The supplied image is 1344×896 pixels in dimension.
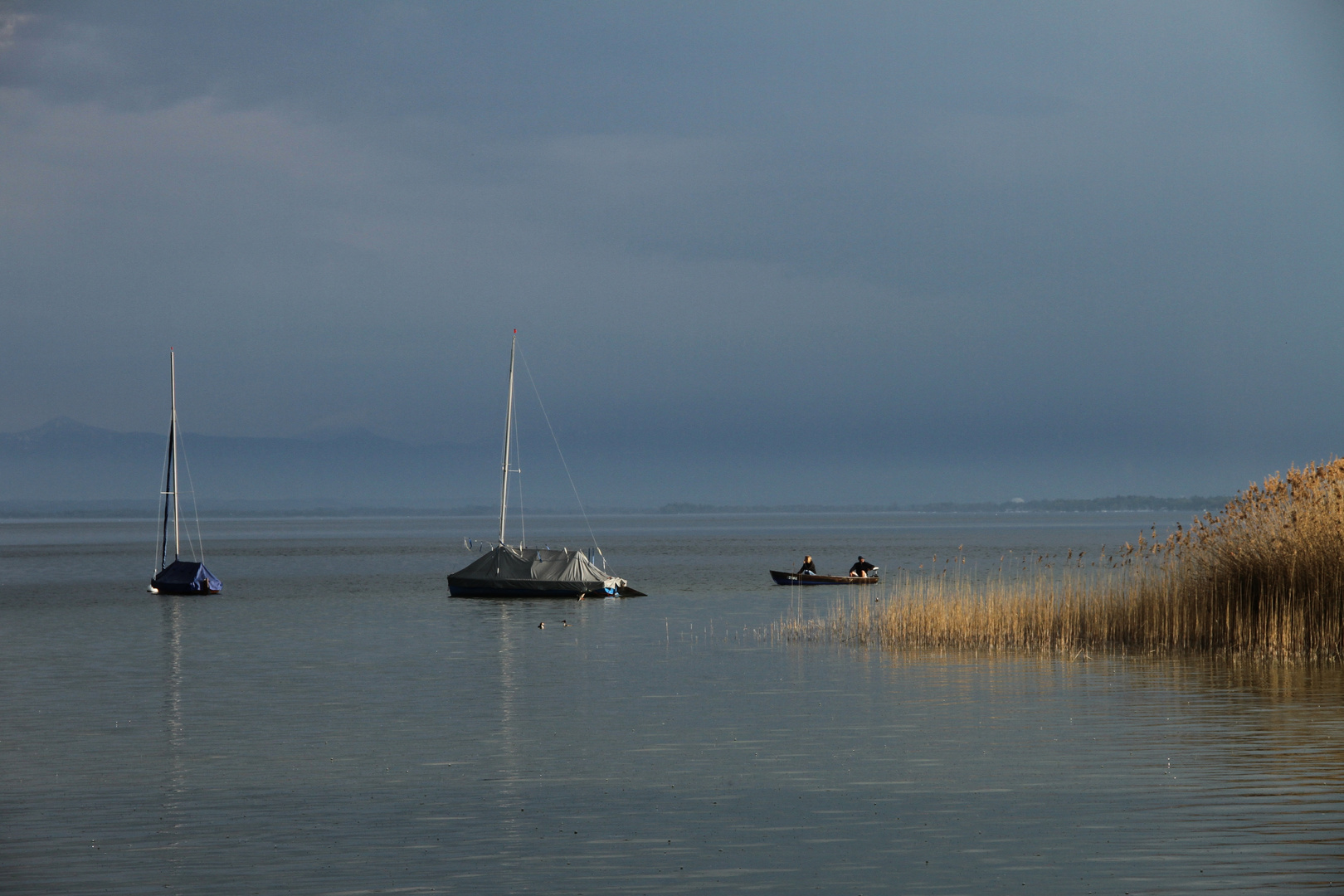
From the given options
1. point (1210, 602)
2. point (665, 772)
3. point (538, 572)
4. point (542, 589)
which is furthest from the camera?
point (538, 572)

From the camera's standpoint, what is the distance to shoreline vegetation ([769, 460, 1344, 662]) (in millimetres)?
27500

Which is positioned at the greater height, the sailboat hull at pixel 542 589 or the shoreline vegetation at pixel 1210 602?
the shoreline vegetation at pixel 1210 602

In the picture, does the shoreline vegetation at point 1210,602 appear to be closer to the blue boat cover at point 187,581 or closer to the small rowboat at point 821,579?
the small rowboat at point 821,579

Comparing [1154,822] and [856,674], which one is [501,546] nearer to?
[856,674]

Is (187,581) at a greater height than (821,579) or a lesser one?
lesser

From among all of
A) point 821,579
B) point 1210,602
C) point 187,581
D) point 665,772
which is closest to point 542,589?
point 821,579

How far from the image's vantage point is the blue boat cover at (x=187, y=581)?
70.3 m

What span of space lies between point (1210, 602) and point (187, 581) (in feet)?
179

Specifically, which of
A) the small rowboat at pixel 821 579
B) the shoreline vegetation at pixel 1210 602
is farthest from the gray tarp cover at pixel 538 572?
the shoreline vegetation at pixel 1210 602

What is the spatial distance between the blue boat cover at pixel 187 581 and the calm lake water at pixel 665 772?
3131 centimetres

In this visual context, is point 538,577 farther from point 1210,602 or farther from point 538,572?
point 1210,602

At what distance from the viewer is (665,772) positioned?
18828mm

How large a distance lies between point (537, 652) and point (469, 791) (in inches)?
873

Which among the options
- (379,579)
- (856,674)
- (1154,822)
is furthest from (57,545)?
(1154,822)
